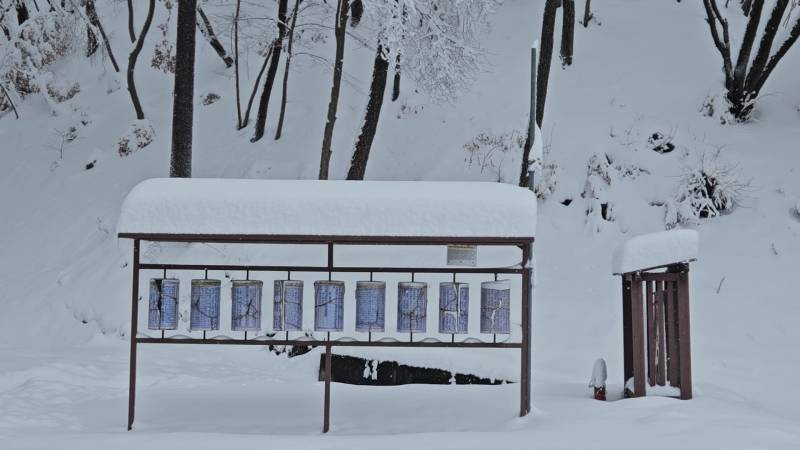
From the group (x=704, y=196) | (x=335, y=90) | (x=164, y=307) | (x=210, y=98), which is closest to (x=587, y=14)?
(x=704, y=196)

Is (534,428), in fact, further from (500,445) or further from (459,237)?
(459,237)

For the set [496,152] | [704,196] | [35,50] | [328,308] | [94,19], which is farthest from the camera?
[35,50]

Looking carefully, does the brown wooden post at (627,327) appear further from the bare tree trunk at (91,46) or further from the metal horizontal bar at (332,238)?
the bare tree trunk at (91,46)

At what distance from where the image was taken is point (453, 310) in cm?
746

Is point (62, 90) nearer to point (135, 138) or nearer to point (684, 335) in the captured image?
point (135, 138)

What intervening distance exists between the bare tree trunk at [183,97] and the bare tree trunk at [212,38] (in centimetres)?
622

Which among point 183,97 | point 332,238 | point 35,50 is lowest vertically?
point 332,238

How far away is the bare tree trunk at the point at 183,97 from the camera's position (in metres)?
13.0

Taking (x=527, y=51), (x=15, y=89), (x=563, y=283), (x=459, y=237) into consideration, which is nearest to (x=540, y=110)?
(x=563, y=283)

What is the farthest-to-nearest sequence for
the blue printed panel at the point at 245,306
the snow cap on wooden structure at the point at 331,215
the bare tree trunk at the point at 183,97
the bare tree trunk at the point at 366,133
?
the bare tree trunk at the point at 366,133 < the bare tree trunk at the point at 183,97 < the blue printed panel at the point at 245,306 < the snow cap on wooden structure at the point at 331,215

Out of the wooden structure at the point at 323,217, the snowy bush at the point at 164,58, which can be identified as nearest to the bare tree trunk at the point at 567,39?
the snowy bush at the point at 164,58

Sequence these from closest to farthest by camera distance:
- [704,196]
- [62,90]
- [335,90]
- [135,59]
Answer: [704,196]
[335,90]
[135,59]
[62,90]

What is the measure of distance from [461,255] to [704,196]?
7355 mm

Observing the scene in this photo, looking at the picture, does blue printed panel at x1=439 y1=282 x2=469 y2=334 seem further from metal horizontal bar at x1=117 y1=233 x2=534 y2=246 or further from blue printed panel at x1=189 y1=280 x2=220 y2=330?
blue printed panel at x1=189 y1=280 x2=220 y2=330
